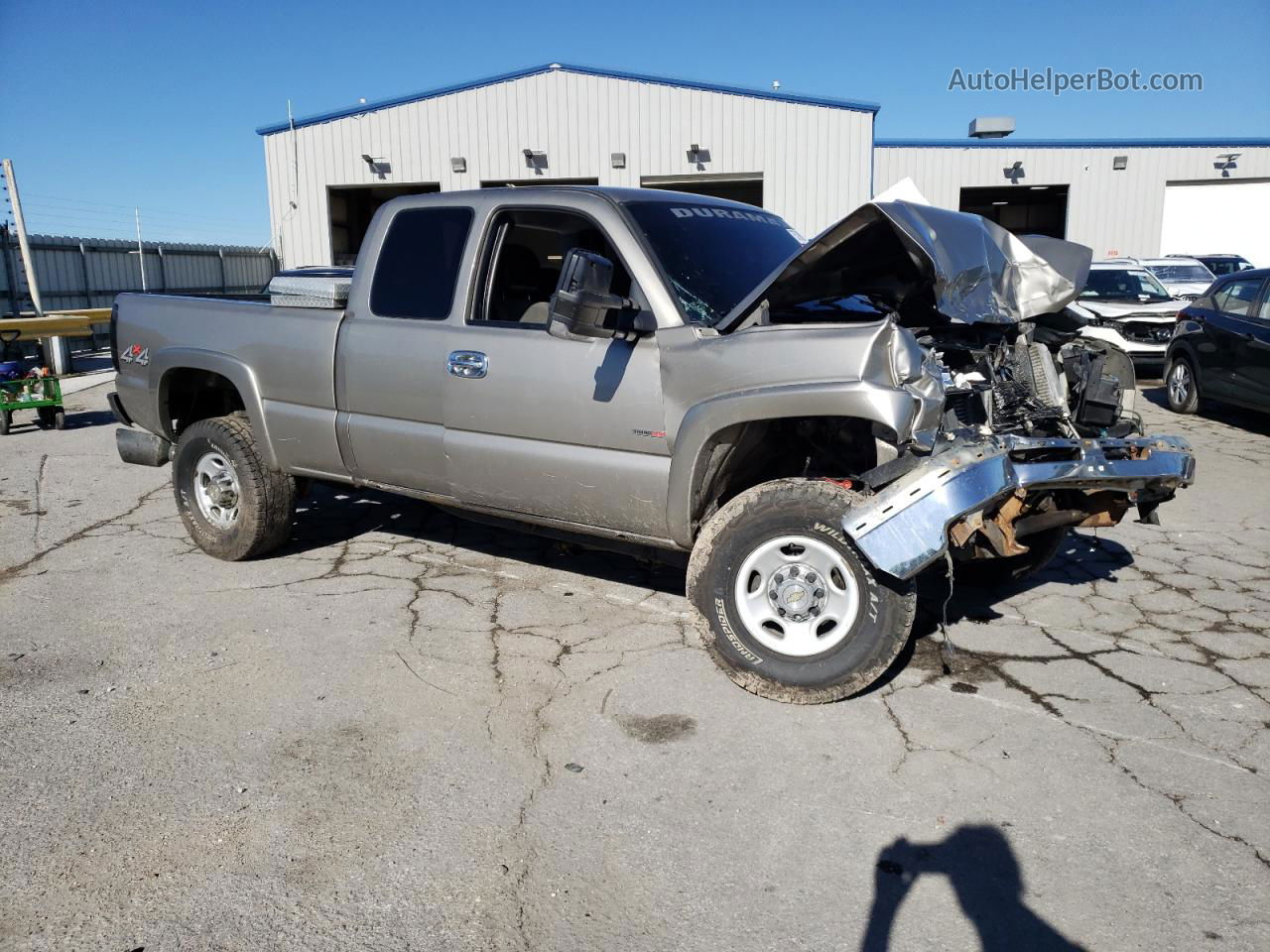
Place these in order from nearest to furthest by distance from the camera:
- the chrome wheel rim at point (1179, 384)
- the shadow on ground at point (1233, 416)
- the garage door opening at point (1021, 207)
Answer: the shadow on ground at point (1233, 416) < the chrome wheel rim at point (1179, 384) < the garage door opening at point (1021, 207)

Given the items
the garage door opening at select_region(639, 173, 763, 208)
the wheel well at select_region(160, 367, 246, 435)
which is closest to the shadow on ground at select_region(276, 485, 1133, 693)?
the wheel well at select_region(160, 367, 246, 435)

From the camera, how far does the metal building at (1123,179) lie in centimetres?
2691

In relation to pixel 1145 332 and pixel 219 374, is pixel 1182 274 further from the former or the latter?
pixel 219 374

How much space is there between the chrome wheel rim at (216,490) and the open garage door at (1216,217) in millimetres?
28066

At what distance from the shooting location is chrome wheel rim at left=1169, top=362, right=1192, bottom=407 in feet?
38.4

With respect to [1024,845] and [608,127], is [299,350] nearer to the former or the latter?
[1024,845]

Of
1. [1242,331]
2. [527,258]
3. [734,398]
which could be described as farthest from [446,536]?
[1242,331]

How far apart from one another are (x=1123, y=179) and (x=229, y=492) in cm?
2742

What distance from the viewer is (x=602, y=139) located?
77.0 ft

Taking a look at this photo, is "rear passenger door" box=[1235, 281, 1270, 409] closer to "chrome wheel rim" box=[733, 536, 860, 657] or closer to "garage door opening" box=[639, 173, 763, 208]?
"chrome wheel rim" box=[733, 536, 860, 657]

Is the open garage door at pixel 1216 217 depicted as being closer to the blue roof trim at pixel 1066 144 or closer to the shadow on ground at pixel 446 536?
the blue roof trim at pixel 1066 144

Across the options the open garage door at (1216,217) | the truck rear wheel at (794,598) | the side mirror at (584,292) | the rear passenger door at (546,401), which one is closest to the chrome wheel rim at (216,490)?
the rear passenger door at (546,401)

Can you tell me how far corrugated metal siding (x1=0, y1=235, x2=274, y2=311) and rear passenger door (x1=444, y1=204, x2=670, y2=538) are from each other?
14.2m

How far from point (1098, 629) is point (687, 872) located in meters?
2.92
